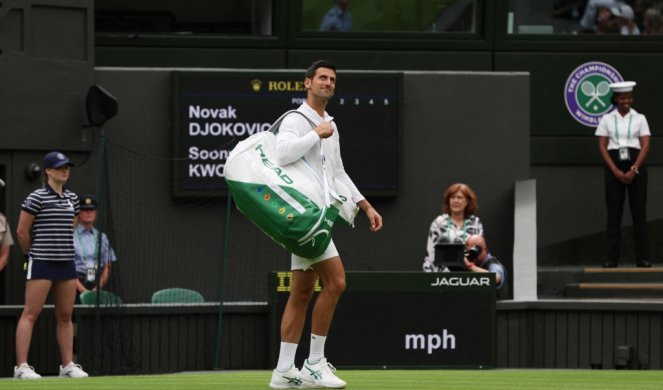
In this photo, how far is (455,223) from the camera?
15.1 m

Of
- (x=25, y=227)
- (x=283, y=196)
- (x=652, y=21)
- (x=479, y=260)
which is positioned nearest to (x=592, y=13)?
(x=652, y=21)

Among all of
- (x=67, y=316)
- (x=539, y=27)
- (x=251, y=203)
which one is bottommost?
(x=67, y=316)

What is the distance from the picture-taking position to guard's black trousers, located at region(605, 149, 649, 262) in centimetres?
1691

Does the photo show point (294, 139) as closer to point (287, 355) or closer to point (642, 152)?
point (287, 355)

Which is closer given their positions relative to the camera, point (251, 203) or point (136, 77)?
point (251, 203)

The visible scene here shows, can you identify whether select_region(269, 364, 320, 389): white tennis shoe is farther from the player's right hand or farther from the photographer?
the photographer

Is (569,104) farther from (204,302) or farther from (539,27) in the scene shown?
(204,302)

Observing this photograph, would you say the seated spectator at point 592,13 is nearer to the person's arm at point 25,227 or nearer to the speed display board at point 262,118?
the speed display board at point 262,118

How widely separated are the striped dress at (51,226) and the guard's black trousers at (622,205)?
246 inches

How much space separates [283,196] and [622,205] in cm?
873

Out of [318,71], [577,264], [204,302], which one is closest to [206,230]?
[204,302]

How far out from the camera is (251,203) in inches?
358

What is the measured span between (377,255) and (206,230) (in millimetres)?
1907

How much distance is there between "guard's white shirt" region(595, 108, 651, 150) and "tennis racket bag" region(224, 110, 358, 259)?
8253 mm
